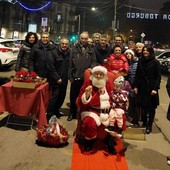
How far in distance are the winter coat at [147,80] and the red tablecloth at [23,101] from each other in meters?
2.05

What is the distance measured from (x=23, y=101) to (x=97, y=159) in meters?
2.01

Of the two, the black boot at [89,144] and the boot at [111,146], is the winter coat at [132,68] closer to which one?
the boot at [111,146]

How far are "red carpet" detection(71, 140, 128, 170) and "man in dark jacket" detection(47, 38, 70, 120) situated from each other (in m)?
1.79

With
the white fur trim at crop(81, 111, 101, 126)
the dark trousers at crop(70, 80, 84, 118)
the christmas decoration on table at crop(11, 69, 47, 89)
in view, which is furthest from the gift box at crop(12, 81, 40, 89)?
the dark trousers at crop(70, 80, 84, 118)

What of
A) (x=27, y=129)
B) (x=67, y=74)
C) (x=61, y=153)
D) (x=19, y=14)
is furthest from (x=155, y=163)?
(x=19, y=14)

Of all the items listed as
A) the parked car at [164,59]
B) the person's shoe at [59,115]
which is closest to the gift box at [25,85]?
the person's shoe at [59,115]

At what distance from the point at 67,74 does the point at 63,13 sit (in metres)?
87.1

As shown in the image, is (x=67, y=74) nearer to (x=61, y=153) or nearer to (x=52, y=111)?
(x=52, y=111)

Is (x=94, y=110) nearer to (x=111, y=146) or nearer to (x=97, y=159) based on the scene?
(x=111, y=146)

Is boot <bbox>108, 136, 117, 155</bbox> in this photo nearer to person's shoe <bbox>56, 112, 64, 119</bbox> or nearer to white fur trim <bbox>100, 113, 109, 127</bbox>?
white fur trim <bbox>100, 113, 109, 127</bbox>

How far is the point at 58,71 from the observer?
8.34 meters

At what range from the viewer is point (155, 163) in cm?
602

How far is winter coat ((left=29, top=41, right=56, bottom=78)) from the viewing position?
314 inches

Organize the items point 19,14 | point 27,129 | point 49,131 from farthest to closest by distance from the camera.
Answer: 1. point 19,14
2. point 27,129
3. point 49,131
